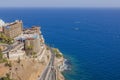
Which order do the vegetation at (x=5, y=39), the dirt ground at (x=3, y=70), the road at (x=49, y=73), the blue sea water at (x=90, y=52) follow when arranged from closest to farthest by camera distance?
the dirt ground at (x=3, y=70)
the road at (x=49, y=73)
the vegetation at (x=5, y=39)
the blue sea water at (x=90, y=52)

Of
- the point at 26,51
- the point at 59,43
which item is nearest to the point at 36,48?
the point at 26,51

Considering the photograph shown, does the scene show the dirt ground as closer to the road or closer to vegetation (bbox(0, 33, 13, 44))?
the road

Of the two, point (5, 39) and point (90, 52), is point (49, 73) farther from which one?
point (90, 52)

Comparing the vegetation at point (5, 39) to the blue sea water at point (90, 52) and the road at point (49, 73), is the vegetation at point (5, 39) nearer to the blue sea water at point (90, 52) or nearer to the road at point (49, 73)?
the road at point (49, 73)

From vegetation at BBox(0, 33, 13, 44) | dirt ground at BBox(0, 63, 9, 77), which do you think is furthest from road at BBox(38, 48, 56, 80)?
vegetation at BBox(0, 33, 13, 44)

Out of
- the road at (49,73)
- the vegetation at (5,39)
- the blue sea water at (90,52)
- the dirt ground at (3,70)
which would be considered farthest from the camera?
the blue sea water at (90,52)

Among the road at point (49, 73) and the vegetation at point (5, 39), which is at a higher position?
the vegetation at point (5, 39)

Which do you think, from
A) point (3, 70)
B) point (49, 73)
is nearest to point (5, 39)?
point (49, 73)

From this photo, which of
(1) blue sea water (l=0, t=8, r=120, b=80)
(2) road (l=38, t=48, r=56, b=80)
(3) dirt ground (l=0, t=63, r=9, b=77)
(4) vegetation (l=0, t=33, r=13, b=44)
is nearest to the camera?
(3) dirt ground (l=0, t=63, r=9, b=77)

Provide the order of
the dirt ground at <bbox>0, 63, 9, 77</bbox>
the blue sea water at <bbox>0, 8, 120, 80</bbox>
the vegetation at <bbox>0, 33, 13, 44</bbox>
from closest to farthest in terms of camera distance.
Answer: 1. the dirt ground at <bbox>0, 63, 9, 77</bbox>
2. the vegetation at <bbox>0, 33, 13, 44</bbox>
3. the blue sea water at <bbox>0, 8, 120, 80</bbox>

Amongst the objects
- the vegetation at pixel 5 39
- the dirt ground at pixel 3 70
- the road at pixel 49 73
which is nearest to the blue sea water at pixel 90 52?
the road at pixel 49 73

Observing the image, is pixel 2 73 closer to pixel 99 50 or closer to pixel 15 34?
pixel 15 34

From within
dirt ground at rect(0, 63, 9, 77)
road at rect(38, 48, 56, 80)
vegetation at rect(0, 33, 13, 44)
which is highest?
vegetation at rect(0, 33, 13, 44)
